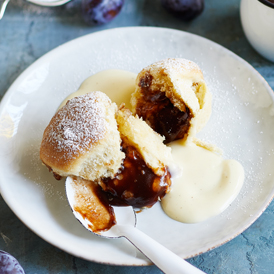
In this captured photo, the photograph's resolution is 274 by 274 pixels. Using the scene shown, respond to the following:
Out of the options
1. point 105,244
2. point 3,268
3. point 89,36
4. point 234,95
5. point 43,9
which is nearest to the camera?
point 3,268

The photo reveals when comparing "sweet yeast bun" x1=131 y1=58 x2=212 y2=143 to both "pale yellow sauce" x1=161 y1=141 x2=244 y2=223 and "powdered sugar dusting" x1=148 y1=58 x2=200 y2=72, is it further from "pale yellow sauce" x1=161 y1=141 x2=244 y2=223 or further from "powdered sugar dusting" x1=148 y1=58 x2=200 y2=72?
"pale yellow sauce" x1=161 y1=141 x2=244 y2=223

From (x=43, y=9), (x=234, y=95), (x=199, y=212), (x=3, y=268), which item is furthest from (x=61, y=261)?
(x=43, y=9)

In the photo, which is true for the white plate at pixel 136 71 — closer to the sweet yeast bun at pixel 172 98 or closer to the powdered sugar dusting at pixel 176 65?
the sweet yeast bun at pixel 172 98

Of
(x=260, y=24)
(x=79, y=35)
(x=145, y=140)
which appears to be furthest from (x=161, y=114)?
(x=79, y=35)

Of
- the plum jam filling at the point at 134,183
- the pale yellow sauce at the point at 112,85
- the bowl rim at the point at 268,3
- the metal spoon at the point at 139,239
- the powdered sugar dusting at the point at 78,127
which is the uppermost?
the powdered sugar dusting at the point at 78,127

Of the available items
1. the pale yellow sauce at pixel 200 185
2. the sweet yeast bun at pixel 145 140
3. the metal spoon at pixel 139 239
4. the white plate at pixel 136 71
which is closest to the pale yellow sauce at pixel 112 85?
the white plate at pixel 136 71

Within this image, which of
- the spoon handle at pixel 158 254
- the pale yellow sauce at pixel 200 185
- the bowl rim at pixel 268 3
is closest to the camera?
the spoon handle at pixel 158 254

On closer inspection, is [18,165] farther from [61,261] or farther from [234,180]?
[234,180]
